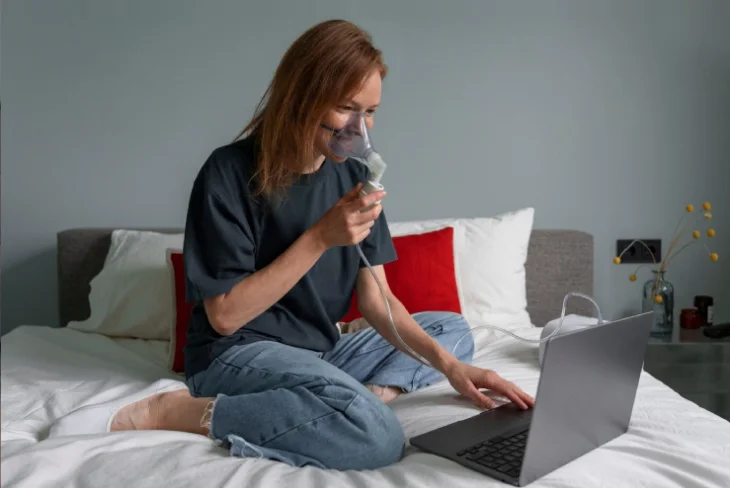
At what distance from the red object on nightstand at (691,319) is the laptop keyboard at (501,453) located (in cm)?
145

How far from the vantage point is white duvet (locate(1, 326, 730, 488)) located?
0.99m

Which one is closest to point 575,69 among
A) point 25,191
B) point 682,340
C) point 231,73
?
point 682,340

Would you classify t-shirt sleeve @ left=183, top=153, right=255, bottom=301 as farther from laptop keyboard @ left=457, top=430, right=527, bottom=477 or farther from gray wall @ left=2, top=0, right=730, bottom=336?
gray wall @ left=2, top=0, right=730, bottom=336

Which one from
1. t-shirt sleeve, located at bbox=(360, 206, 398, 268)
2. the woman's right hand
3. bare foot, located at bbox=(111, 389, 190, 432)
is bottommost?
bare foot, located at bbox=(111, 389, 190, 432)

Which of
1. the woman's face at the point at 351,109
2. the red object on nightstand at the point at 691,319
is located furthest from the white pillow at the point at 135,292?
the red object on nightstand at the point at 691,319

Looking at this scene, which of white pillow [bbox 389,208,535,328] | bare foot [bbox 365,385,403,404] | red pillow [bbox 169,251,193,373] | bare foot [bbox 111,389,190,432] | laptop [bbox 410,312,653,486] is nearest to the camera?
laptop [bbox 410,312,653,486]

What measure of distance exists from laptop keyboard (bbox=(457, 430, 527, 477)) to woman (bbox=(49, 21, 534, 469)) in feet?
0.46

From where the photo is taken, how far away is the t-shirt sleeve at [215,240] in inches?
49.9

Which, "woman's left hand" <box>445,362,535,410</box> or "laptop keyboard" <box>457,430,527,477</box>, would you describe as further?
"woman's left hand" <box>445,362,535,410</box>

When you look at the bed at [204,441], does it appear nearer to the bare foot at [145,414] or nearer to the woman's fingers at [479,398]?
the woman's fingers at [479,398]

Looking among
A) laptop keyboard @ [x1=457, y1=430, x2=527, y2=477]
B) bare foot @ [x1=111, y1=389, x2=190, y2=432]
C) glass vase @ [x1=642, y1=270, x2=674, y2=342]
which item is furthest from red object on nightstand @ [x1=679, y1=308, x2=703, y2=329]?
bare foot @ [x1=111, y1=389, x2=190, y2=432]

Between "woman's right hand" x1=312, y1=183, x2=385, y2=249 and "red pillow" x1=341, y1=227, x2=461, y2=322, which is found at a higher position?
"woman's right hand" x1=312, y1=183, x2=385, y2=249

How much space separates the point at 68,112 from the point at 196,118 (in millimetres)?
414

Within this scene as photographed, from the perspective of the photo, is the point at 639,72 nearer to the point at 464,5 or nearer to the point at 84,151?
the point at 464,5
